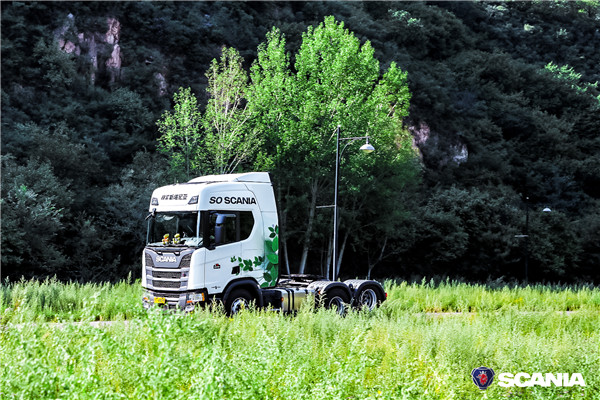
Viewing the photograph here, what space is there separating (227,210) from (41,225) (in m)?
14.2

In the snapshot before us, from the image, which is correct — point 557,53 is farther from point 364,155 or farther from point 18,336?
point 18,336

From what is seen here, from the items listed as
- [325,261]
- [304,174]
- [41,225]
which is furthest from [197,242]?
[325,261]

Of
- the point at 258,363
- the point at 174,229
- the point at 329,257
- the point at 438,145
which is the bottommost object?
the point at 329,257

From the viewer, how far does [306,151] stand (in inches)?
1323

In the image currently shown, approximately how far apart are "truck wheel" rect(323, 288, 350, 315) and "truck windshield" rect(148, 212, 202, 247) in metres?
4.00

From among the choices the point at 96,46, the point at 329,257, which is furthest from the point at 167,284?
the point at 96,46

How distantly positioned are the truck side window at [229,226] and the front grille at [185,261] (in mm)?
606

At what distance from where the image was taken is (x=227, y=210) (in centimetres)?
1446

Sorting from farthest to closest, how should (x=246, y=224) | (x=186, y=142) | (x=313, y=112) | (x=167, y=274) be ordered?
(x=313, y=112)
(x=186, y=142)
(x=246, y=224)
(x=167, y=274)

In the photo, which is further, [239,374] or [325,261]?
[325,261]

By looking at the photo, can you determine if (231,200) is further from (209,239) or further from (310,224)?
(310,224)

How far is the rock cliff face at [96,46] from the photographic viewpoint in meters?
39.0

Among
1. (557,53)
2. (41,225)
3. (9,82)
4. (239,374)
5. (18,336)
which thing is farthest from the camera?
(557,53)

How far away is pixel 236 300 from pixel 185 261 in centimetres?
159
